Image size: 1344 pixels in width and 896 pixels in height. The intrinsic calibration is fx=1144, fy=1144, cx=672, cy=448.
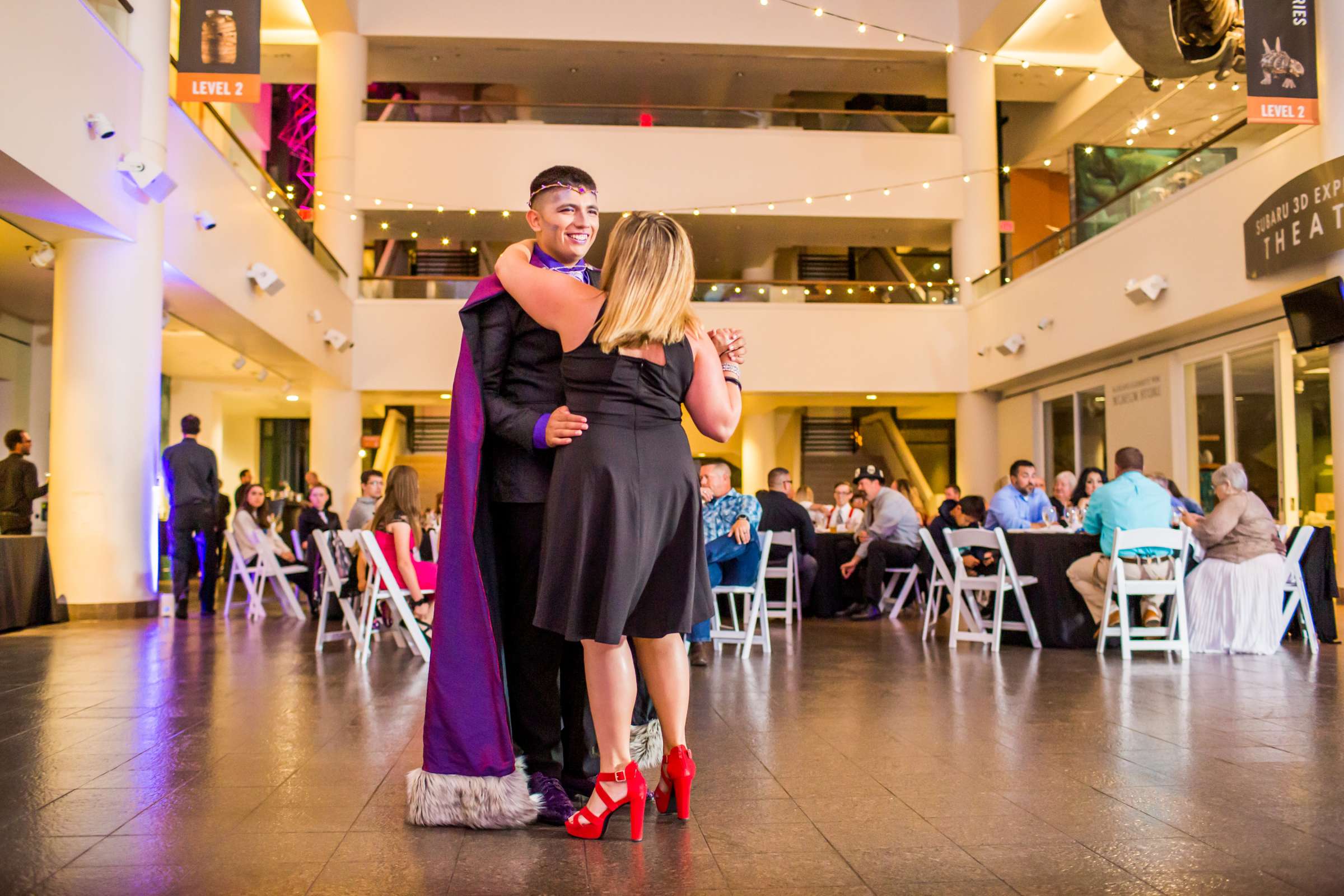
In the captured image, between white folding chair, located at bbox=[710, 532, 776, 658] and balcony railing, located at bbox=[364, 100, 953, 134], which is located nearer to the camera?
white folding chair, located at bbox=[710, 532, 776, 658]

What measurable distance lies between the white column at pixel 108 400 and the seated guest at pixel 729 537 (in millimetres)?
4477

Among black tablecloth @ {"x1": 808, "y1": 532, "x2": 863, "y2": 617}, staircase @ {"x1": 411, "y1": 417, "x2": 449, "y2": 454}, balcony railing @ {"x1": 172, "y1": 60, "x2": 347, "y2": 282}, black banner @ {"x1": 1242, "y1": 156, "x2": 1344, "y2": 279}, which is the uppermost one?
balcony railing @ {"x1": 172, "y1": 60, "x2": 347, "y2": 282}

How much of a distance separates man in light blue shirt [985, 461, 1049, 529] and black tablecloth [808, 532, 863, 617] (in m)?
2.04

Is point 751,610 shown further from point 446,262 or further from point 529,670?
point 446,262

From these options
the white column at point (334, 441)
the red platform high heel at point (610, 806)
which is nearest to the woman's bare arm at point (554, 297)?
the red platform high heel at point (610, 806)

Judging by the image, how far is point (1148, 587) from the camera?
6.30 metres

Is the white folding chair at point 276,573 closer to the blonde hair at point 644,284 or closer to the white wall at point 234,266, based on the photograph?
the white wall at point 234,266

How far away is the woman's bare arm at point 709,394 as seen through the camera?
250 cm

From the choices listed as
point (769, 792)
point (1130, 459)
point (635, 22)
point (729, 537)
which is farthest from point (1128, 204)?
point (769, 792)

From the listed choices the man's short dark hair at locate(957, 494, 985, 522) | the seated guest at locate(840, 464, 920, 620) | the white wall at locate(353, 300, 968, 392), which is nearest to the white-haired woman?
the man's short dark hair at locate(957, 494, 985, 522)

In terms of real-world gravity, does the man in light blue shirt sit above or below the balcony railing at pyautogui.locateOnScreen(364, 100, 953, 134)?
below

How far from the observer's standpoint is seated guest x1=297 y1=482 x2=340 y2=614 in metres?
9.30

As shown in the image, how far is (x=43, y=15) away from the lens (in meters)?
6.73

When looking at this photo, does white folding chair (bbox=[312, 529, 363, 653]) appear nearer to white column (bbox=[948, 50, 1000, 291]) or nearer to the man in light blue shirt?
the man in light blue shirt
